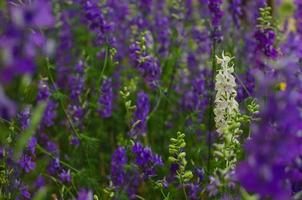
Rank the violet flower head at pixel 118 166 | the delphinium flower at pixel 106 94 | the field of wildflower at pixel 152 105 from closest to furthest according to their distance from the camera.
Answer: the field of wildflower at pixel 152 105 < the violet flower head at pixel 118 166 < the delphinium flower at pixel 106 94

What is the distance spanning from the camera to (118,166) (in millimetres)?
3672

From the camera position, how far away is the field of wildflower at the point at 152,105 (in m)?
1.85

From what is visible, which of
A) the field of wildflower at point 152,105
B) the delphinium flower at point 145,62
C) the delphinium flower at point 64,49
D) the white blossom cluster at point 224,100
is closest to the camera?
the field of wildflower at point 152,105

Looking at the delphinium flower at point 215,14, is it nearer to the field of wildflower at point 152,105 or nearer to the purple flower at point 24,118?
the field of wildflower at point 152,105

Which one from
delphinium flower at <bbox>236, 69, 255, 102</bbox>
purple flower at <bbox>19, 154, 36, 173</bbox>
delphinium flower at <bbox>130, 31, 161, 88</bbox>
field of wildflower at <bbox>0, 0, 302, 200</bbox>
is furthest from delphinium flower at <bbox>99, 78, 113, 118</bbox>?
purple flower at <bbox>19, 154, 36, 173</bbox>

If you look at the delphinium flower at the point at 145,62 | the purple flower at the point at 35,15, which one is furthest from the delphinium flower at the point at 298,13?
the purple flower at the point at 35,15

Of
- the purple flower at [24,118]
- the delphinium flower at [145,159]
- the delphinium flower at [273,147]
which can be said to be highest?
the delphinium flower at [273,147]

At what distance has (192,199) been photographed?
11.6 ft

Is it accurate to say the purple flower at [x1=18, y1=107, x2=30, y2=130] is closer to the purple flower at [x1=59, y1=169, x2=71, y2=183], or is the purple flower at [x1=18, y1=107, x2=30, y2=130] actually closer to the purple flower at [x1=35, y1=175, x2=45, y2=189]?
the purple flower at [x1=59, y1=169, x2=71, y2=183]

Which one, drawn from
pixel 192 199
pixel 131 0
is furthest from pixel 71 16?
pixel 192 199

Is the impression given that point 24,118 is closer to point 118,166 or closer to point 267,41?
point 118,166

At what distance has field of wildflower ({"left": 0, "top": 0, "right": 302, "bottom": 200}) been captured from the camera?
6.08 feet

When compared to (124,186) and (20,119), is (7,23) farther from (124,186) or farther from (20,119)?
(124,186)

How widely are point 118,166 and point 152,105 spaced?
146 centimetres
